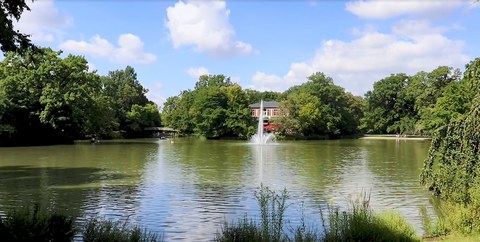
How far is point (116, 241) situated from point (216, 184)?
→ 46.9 ft

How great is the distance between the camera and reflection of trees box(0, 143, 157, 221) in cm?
1656

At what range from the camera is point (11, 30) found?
10.1 meters

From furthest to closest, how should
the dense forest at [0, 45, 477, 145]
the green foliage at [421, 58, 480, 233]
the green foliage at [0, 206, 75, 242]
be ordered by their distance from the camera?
1. the dense forest at [0, 45, 477, 145]
2. the green foliage at [421, 58, 480, 233]
3. the green foliage at [0, 206, 75, 242]

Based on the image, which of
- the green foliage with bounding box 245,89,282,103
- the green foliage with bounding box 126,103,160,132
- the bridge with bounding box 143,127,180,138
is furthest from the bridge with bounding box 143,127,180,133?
the green foliage with bounding box 245,89,282,103

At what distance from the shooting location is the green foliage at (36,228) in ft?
25.4

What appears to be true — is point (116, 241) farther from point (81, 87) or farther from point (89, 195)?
point (81, 87)

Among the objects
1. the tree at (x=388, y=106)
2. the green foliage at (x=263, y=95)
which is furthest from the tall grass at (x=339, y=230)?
the green foliage at (x=263, y=95)

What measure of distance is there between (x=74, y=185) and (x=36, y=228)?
45.9 feet

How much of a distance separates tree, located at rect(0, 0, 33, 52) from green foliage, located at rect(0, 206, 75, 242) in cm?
374

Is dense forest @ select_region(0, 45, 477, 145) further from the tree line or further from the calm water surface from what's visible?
the calm water surface

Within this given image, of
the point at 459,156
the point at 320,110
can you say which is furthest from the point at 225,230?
the point at 320,110

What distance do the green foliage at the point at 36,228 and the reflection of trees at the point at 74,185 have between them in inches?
264

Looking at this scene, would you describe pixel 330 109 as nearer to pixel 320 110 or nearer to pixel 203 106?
pixel 320 110

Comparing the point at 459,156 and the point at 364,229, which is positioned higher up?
the point at 459,156
